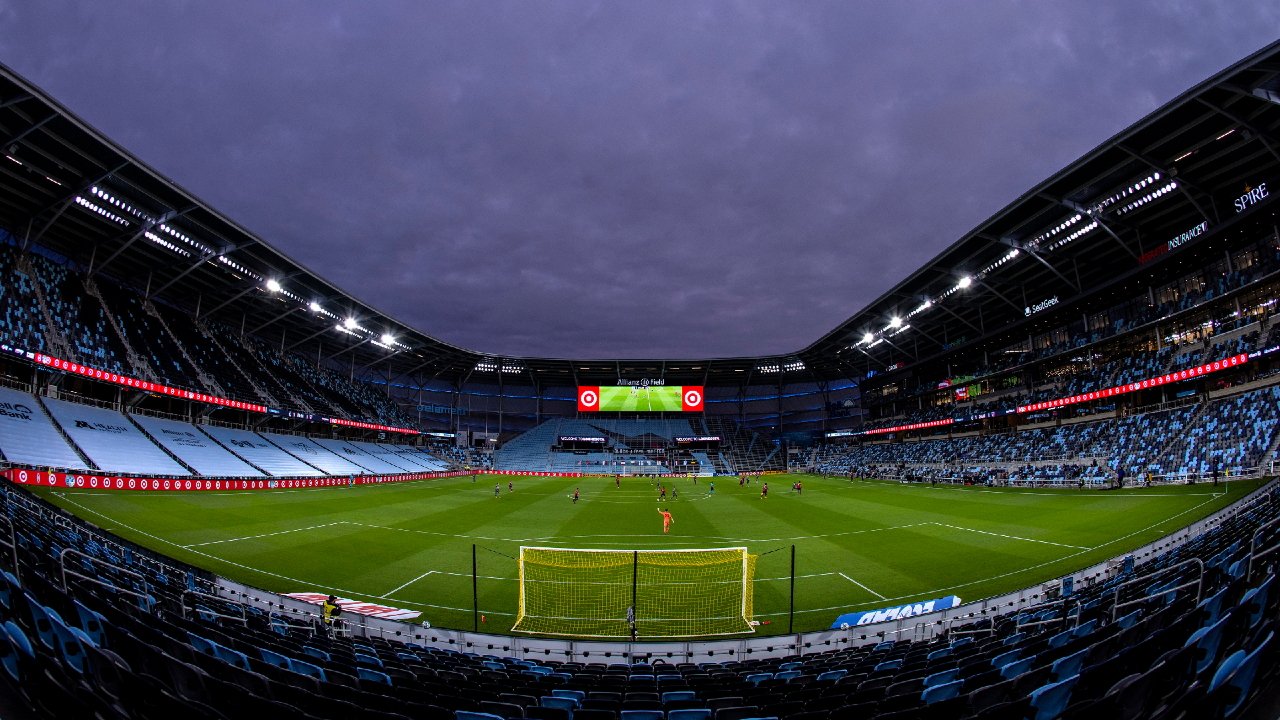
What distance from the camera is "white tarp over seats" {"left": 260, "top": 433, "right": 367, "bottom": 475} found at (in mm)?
50469

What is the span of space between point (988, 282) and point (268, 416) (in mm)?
75975

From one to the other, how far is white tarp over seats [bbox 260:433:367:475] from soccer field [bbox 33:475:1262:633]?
1394cm

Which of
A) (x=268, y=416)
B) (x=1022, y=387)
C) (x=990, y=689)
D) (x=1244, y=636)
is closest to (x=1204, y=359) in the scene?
(x=1022, y=387)

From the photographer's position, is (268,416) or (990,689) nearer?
(990,689)

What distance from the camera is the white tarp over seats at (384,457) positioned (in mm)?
61531

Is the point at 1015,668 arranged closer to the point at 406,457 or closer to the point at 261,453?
the point at 261,453

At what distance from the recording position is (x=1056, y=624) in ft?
26.3

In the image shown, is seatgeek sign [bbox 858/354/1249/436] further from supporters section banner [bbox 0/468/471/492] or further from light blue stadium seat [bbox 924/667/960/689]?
supporters section banner [bbox 0/468/471/492]

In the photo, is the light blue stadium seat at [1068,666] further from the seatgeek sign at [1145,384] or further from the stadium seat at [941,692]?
the seatgeek sign at [1145,384]

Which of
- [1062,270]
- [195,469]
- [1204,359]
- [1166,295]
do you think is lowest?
[195,469]

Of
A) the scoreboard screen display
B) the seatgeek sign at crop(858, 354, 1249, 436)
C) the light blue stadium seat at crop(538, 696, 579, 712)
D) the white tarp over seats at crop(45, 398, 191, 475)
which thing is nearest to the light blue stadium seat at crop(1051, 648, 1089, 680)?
the light blue stadium seat at crop(538, 696, 579, 712)

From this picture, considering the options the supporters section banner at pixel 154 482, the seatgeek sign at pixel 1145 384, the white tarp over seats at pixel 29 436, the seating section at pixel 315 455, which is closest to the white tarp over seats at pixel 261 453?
the supporters section banner at pixel 154 482

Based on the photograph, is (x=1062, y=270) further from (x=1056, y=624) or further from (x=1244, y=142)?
(x=1056, y=624)

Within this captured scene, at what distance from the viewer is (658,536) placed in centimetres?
2381
